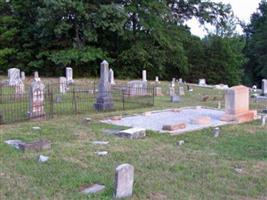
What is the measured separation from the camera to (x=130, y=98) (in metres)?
20.2

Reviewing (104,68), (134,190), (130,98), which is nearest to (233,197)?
(134,190)

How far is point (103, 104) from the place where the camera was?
16.4 metres

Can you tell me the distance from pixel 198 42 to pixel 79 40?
15.2 m

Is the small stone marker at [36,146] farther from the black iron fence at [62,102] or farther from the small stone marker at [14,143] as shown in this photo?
the black iron fence at [62,102]

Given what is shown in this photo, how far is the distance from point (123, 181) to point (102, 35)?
33124mm

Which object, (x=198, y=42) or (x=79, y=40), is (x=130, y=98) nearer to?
(x=79, y=40)

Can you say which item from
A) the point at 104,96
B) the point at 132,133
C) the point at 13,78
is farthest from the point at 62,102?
the point at 132,133

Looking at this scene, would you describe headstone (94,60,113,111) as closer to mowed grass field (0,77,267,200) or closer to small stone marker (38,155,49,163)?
mowed grass field (0,77,267,200)

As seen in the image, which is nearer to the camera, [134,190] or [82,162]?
[134,190]

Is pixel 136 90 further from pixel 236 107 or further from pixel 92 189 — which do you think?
pixel 92 189

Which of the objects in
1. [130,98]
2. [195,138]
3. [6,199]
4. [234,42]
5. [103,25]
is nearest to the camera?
[6,199]

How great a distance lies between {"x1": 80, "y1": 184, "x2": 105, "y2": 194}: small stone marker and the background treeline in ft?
90.8

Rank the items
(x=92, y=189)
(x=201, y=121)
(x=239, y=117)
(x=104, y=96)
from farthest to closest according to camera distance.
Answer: (x=104, y=96) < (x=239, y=117) < (x=201, y=121) < (x=92, y=189)

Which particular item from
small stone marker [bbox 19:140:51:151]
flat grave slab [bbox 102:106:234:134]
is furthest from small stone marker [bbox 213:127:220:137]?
small stone marker [bbox 19:140:51:151]
